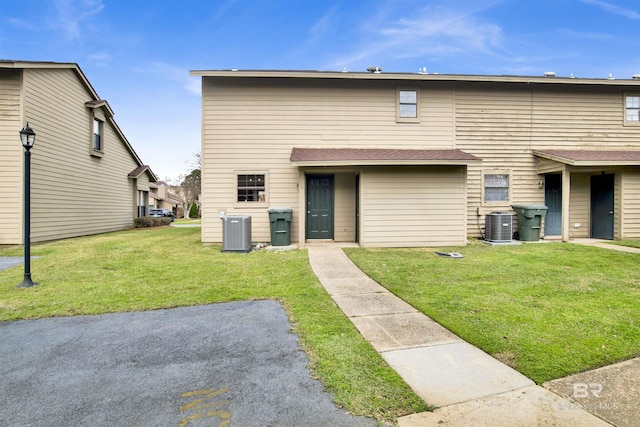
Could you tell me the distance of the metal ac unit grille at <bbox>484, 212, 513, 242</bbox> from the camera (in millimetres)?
10094

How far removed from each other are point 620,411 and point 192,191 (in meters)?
51.0

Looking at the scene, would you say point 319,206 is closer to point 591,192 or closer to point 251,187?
point 251,187

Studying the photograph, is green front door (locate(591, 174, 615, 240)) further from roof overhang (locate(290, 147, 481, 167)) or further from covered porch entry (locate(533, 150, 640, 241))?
roof overhang (locate(290, 147, 481, 167))

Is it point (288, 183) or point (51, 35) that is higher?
point (51, 35)

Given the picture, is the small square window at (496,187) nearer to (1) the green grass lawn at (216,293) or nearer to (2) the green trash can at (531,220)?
(2) the green trash can at (531,220)

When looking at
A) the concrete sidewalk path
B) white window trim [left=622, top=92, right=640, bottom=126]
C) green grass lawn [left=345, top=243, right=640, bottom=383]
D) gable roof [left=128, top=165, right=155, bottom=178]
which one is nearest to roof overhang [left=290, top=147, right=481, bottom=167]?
green grass lawn [left=345, top=243, right=640, bottom=383]

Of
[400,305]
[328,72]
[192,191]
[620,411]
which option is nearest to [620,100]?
[328,72]

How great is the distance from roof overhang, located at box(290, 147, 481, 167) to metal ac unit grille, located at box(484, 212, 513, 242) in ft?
7.19

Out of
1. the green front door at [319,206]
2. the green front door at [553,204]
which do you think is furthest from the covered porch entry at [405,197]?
the green front door at [553,204]

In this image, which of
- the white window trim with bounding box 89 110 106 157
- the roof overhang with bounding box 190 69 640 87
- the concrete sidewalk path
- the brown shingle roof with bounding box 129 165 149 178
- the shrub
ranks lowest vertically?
the concrete sidewalk path

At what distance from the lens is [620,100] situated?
1139cm

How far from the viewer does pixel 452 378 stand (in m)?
2.44

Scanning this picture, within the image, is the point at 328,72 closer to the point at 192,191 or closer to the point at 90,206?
the point at 90,206

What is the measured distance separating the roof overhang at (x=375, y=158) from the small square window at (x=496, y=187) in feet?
5.90
